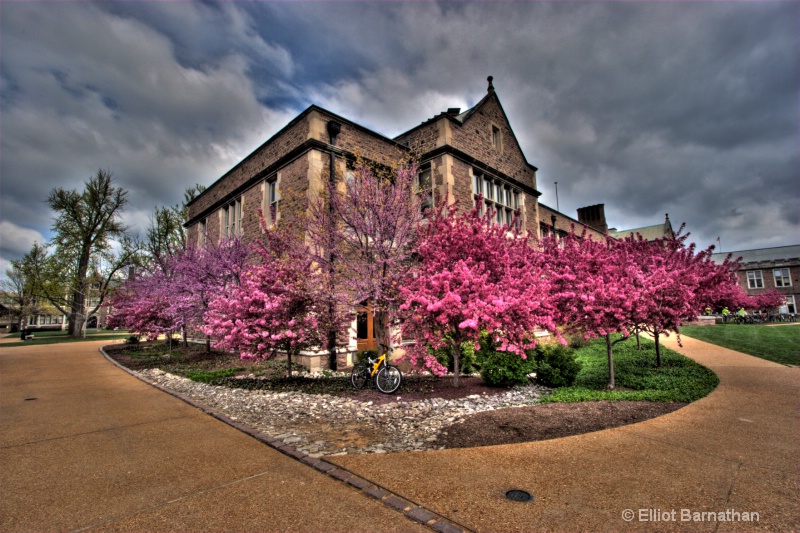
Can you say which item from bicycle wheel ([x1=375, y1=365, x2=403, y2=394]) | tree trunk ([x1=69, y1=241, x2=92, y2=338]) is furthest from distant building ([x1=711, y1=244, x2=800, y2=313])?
tree trunk ([x1=69, y1=241, x2=92, y2=338])

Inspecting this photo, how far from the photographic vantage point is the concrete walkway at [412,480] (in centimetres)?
308

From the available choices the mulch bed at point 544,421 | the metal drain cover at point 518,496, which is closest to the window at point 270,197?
the mulch bed at point 544,421

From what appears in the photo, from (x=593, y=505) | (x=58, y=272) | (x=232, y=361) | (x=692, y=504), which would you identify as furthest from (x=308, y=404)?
(x=58, y=272)

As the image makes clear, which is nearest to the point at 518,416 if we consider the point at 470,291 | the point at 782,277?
the point at 470,291

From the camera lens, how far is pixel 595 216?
36.2 meters

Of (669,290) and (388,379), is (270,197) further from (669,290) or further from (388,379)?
(669,290)

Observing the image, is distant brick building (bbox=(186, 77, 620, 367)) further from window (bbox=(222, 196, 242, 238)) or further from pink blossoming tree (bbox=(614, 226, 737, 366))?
pink blossoming tree (bbox=(614, 226, 737, 366))

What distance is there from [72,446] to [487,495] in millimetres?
5394

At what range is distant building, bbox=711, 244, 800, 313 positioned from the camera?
45.1 meters

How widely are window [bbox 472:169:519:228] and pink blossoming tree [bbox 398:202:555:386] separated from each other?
25.6 feet

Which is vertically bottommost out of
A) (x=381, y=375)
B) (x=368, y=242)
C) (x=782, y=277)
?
(x=381, y=375)

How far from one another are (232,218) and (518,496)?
18409 mm

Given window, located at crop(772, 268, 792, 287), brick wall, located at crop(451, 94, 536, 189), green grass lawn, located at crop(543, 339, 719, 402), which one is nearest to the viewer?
green grass lawn, located at crop(543, 339, 719, 402)

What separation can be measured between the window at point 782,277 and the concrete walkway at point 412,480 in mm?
56518
